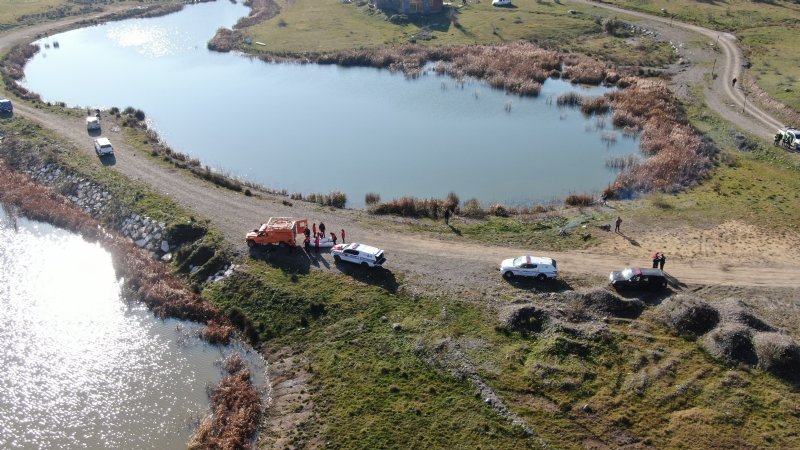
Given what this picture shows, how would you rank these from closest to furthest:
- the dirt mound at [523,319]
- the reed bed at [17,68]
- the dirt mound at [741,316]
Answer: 1. the dirt mound at [741,316]
2. the dirt mound at [523,319]
3. the reed bed at [17,68]

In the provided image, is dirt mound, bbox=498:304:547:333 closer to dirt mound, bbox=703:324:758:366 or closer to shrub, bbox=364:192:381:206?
dirt mound, bbox=703:324:758:366

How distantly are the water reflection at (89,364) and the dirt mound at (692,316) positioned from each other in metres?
30.1

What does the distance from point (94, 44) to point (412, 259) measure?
107 meters

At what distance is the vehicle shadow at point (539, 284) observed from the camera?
4654 centimetres

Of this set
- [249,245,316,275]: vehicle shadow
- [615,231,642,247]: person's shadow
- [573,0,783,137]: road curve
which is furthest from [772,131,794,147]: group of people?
[249,245,316,275]: vehicle shadow

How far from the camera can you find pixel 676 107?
273 feet

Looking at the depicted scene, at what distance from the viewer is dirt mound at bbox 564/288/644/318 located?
43.4 metres

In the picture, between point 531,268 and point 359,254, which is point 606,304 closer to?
point 531,268

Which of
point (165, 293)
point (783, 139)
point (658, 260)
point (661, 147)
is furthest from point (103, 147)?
point (783, 139)

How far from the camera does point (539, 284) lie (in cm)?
4706

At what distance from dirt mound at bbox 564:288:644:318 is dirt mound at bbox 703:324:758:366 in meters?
5.01

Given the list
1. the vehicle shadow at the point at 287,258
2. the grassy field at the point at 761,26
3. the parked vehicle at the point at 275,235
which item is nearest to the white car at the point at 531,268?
the vehicle shadow at the point at 287,258

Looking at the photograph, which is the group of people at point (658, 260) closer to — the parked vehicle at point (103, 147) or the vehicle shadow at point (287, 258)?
the vehicle shadow at point (287, 258)

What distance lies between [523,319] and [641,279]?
31.3 ft
